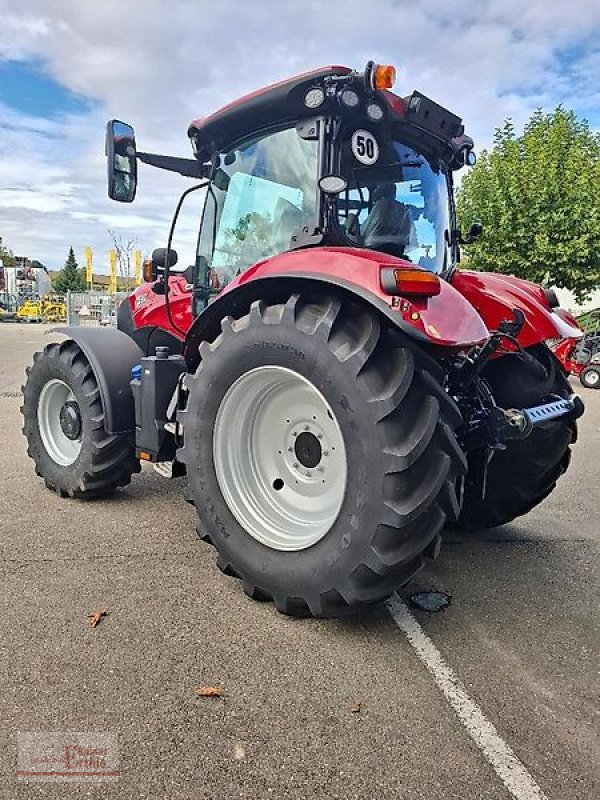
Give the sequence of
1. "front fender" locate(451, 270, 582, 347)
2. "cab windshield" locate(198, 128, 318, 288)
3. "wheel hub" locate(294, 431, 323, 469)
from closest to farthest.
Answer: "wheel hub" locate(294, 431, 323, 469) → "cab windshield" locate(198, 128, 318, 288) → "front fender" locate(451, 270, 582, 347)

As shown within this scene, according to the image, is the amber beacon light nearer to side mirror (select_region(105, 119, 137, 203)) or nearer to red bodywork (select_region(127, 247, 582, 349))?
red bodywork (select_region(127, 247, 582, 349))

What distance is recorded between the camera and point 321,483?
3.17m

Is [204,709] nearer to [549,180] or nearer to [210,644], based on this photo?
[210,644]

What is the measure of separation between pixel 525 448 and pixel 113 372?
2626 mm

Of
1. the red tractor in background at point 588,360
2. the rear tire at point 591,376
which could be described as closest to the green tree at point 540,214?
the red tractor in background at point 588,360

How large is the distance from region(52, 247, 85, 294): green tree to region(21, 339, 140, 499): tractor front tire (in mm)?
71023

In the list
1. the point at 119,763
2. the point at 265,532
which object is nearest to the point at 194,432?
the point at 265,532

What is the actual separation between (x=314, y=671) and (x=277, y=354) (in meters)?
1.32

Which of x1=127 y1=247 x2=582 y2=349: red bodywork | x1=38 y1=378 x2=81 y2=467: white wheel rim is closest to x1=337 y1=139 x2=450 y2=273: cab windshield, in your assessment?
x1=127 y1=247 x2=582 y2=349: red bodywork

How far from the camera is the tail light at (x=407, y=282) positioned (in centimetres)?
254

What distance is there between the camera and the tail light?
254cm

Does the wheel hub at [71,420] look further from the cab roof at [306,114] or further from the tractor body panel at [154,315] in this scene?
the cab roof at [306,114]

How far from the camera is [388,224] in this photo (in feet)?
11.1

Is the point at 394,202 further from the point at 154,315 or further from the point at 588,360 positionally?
the point at 588,360
